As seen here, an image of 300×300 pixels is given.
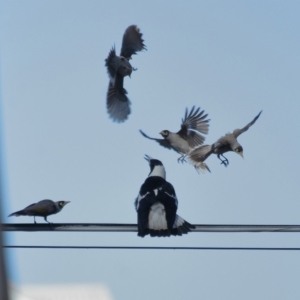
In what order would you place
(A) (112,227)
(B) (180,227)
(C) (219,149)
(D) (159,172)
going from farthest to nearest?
1. (C) (219,149)
2. (D) (159,172)
3. (B) (180,227)
4. (A) (112,227)

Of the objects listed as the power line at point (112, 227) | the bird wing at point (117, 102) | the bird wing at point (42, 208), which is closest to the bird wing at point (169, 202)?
the power line at point (112, 227)

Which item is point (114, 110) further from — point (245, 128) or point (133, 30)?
point (245, 128)

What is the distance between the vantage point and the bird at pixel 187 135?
1025cm

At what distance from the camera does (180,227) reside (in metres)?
6.08

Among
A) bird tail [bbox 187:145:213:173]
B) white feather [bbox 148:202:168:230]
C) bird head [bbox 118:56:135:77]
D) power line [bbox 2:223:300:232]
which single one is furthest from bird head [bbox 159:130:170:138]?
power line [bbox 2:223:300:232]

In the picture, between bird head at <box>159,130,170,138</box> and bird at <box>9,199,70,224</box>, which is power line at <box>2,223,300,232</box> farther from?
bird head at <box>159,130,170,138</box>

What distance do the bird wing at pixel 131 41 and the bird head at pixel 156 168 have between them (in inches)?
86.0

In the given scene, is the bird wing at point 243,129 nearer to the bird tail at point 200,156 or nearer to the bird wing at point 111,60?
the bird tail at point 200,156

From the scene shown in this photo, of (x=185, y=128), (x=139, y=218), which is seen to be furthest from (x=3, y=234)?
(x=185, y=128)

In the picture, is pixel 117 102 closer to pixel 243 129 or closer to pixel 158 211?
pixel 243 129

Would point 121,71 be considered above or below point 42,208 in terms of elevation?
above

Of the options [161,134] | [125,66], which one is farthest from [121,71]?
[161,134]

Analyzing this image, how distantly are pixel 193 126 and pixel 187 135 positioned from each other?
Answer: 21cm

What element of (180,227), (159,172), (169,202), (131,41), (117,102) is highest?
(131,41)
